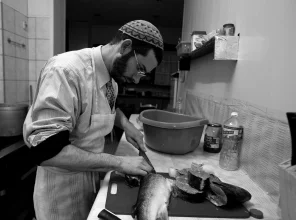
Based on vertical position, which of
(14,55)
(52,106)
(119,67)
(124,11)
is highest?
(124,11)

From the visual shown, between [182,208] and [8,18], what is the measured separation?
91.6 inches

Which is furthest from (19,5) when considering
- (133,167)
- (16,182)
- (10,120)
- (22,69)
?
(133,167)

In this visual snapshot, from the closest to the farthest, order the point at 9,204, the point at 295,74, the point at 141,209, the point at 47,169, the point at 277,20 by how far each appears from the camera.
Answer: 1. the point at 141,209
2. the point at 295,74
3. the point at 277,20
4. the point at 47,169
5. the point at 9,204

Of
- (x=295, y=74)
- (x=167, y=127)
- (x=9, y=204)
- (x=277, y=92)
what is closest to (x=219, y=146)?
(x=167, y=127)

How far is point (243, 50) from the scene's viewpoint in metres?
1.17

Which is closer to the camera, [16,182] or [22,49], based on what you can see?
[16,182]

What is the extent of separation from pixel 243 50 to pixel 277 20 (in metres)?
0.29

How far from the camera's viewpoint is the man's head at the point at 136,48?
96 cm

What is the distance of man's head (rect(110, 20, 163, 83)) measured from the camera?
0.96 metres

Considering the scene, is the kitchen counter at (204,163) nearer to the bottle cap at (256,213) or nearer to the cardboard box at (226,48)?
the bottle cap at (256,213)

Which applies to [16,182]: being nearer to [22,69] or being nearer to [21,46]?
[22,69]

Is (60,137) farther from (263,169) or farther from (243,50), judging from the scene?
(243,50)

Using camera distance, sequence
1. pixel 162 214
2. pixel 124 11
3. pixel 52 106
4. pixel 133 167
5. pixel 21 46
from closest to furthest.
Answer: pixel 162 214 → pixel 52 106 → pixel 133 167 → pixel 21 46 → pixel 124 11

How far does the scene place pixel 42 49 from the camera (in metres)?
2.51
